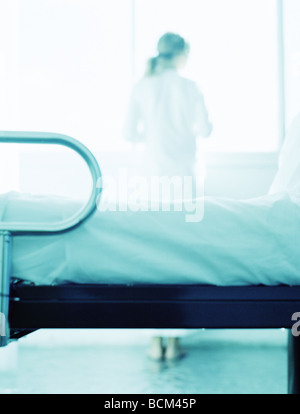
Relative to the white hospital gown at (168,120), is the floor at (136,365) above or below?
below

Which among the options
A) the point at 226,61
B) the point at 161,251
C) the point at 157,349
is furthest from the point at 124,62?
the point at 161,251

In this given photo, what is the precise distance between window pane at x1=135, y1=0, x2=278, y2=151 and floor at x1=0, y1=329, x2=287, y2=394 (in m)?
1.16

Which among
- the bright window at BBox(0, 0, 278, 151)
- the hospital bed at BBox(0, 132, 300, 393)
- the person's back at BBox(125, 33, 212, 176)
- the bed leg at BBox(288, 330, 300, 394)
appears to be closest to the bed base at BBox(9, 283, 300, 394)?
the hospital bed at BBox(0, 132, 300, 393)

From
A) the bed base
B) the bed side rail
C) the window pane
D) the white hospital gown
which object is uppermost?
the window pane

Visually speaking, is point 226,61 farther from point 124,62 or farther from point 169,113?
point 169,113

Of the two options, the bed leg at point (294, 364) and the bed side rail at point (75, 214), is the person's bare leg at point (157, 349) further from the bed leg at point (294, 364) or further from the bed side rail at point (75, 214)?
the bed side rail at point (75, 214)

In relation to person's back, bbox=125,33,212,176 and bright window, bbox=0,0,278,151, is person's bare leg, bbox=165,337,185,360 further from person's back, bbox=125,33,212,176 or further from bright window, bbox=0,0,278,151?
bright window, bbox=0,0,278,151

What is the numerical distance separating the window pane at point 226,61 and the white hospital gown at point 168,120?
0.59 m

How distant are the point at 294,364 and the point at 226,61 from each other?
1.94 metres

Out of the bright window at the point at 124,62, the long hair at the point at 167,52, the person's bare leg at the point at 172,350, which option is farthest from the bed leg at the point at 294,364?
the bright window at the point at 124,62

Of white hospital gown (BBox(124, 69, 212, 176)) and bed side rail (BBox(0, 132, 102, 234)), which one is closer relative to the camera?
bed side rail (BBox(0, 132, 102, 234))

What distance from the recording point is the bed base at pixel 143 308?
2.98 ft

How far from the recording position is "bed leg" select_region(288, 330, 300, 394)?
156 centimetres
